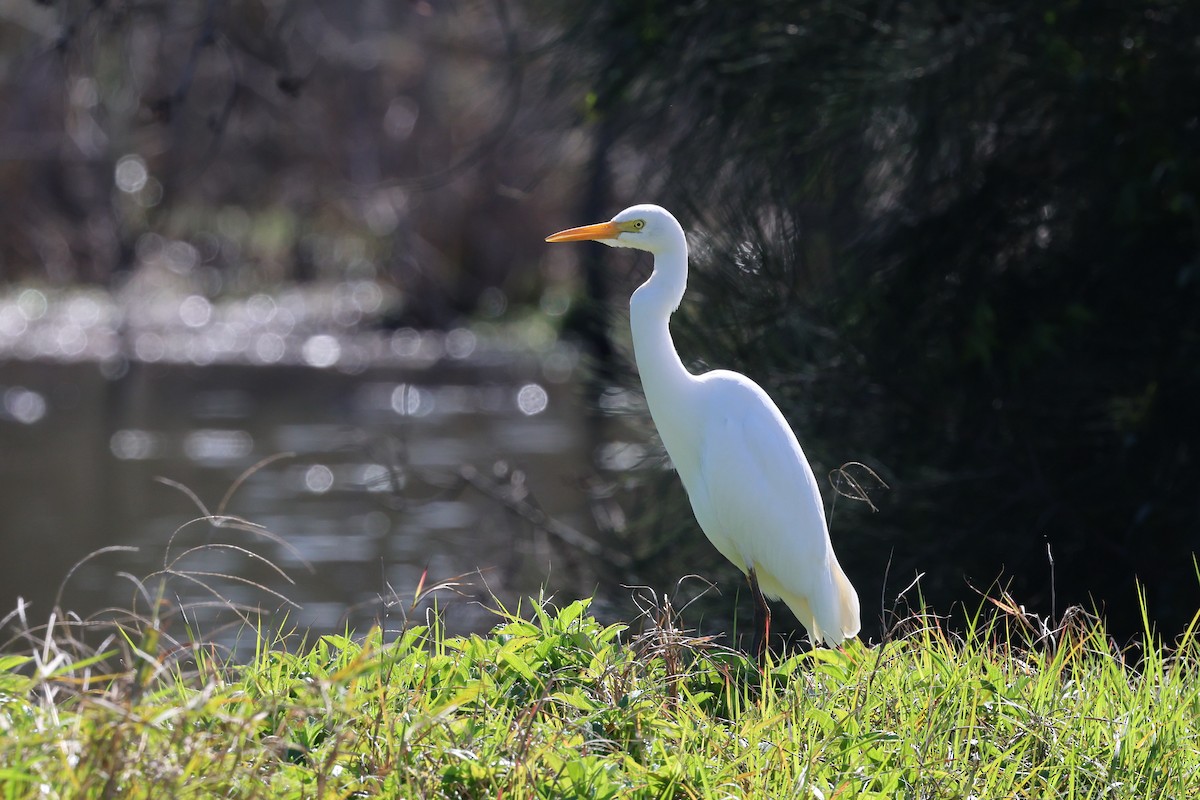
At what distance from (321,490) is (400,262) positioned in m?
9.84

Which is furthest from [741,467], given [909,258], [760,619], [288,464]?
[288,464]

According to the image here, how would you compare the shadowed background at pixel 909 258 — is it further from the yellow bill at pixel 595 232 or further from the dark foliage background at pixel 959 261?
the yellow bill at pixel 595 232

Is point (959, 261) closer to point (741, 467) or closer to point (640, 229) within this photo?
point (741, 467)

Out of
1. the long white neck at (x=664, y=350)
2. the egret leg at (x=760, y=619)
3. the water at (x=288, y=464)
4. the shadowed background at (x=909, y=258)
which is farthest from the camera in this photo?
the water at (x=288, y=464)

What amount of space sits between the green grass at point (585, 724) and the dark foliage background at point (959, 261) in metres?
2.01

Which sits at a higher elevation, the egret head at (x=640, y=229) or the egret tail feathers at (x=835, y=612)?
the egret head at (x=640, y=229)

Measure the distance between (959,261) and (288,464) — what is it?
322 inches

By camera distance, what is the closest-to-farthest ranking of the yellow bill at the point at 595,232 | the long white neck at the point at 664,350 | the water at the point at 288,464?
the yellow bill at the point at 595,232
the long white neck at the point at 664,350
the water at the point at 288,464

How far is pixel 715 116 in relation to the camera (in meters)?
5.64

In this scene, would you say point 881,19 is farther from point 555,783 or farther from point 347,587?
point 347,587

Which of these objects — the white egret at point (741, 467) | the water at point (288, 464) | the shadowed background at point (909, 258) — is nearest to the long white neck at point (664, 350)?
the white egret at point (741, 467)

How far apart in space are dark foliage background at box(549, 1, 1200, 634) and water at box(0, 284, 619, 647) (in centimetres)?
133

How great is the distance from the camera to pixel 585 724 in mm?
2707

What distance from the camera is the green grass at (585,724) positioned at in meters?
2.31
